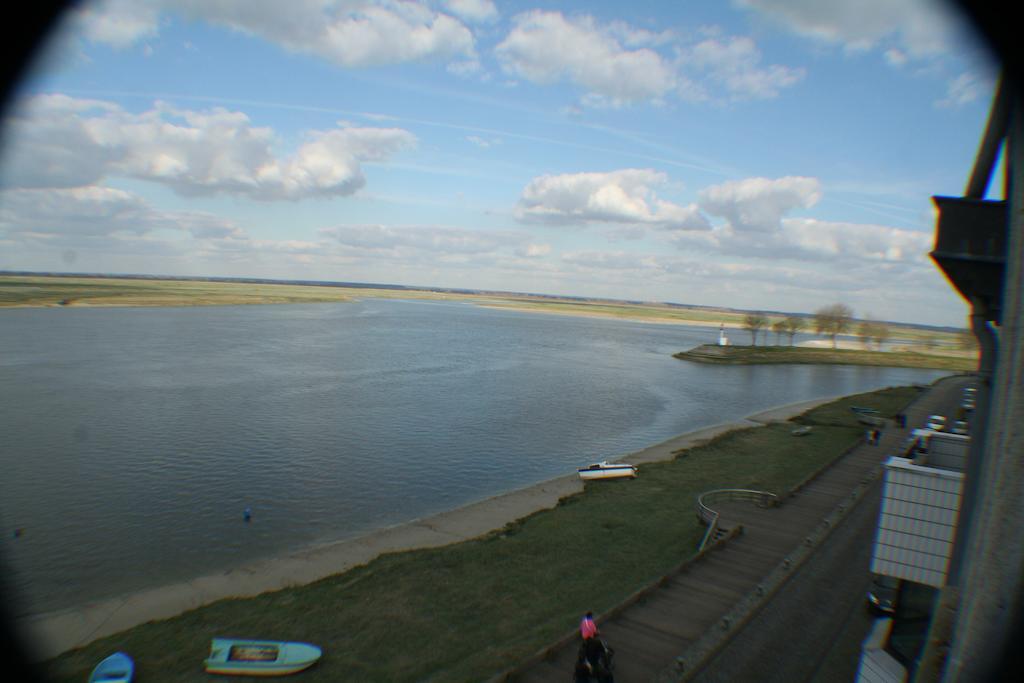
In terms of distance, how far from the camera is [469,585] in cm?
1411

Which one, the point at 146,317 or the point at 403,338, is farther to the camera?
the point at 146,317

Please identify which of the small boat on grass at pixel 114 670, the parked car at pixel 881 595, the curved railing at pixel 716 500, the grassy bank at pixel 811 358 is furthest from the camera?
the grassy bank at pixel 811 358

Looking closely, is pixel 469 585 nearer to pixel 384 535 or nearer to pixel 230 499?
pixel 384 535

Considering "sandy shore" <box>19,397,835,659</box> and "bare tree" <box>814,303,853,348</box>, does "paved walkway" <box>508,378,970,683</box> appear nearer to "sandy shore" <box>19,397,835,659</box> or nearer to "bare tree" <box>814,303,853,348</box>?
"sandy shore" <box>19,397,835,659</box>

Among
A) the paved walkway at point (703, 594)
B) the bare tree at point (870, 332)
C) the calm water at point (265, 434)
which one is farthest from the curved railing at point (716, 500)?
the bare tree at point (870, 332)

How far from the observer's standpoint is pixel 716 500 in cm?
1825

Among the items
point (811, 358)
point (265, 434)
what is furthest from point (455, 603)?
point (811, 358)

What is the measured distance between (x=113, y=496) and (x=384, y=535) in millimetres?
10888

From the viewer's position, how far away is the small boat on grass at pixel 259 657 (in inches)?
410

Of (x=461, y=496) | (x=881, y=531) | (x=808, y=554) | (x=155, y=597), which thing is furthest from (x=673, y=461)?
(x=155, y=597)

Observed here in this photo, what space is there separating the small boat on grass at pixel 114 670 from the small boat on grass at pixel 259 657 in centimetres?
130

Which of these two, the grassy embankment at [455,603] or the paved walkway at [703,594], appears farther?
the grassy embankment at [455,603]

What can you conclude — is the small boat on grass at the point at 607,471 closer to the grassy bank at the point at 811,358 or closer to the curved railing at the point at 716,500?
the curved railing at the point at 716,500

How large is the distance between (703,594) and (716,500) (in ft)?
24.9
